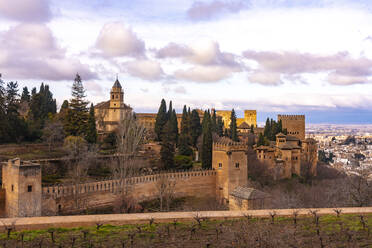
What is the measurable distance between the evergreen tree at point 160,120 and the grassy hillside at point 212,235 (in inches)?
1175

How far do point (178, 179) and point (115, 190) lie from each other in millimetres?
5939

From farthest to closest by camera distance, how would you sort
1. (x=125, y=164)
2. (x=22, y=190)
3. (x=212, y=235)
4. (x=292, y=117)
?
(x=292, y=117) → (x=125, y=164) → (x=22, y=190) → (x=212, y=235)

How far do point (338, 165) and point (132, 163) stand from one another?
24.9 meters

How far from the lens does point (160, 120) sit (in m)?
41.2

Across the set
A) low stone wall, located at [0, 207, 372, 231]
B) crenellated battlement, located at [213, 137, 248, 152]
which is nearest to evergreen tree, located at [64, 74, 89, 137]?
crenellated battlement, located at [213, 137, 248, 152]

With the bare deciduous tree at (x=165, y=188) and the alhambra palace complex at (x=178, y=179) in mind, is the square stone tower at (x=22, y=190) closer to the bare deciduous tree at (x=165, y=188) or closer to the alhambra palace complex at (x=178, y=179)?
the alhambra palace complex at (x=178, y=179)

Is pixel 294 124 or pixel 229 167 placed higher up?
pixel 294 124

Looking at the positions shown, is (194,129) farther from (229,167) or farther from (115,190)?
(115,190)

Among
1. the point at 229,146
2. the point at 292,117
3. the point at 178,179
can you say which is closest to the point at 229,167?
the point at 229,146

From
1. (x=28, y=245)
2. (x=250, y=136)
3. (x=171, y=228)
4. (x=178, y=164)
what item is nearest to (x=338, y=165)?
(x=250, y=136)

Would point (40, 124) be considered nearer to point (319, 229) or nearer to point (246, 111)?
point (319, 229)

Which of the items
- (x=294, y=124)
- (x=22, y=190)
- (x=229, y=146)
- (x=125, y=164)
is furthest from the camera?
(x=294, y=124)

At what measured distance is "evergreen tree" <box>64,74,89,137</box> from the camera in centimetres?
3281

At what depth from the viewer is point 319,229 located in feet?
33.3
